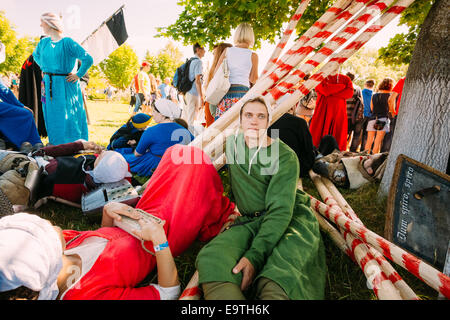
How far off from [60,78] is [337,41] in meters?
4.34

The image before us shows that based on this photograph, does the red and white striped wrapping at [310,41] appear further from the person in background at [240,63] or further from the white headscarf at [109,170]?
the white headscarf at [109,170]

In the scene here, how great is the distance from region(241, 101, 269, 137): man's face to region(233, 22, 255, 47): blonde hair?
211 centimetres

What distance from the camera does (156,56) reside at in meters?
38.2

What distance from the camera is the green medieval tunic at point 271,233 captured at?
1394 mm

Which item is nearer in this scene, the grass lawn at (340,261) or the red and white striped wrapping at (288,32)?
the grass lawn at (340,261)

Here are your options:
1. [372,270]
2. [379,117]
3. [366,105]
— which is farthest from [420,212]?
[366,105]

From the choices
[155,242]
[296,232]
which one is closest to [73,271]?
[155,242]

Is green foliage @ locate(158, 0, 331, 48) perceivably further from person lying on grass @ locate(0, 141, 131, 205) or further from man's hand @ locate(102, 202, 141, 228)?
man's hand @ locate(102, 202, 141, 228)

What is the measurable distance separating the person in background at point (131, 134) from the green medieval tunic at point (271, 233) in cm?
306

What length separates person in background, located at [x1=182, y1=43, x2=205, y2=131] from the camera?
595cm

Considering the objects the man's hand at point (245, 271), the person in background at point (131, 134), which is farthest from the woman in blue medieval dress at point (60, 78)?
the man's hand at point (245, 271)

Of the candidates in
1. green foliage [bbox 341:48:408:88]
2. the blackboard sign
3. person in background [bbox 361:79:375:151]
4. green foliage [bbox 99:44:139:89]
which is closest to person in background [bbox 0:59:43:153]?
the blackboard sign
